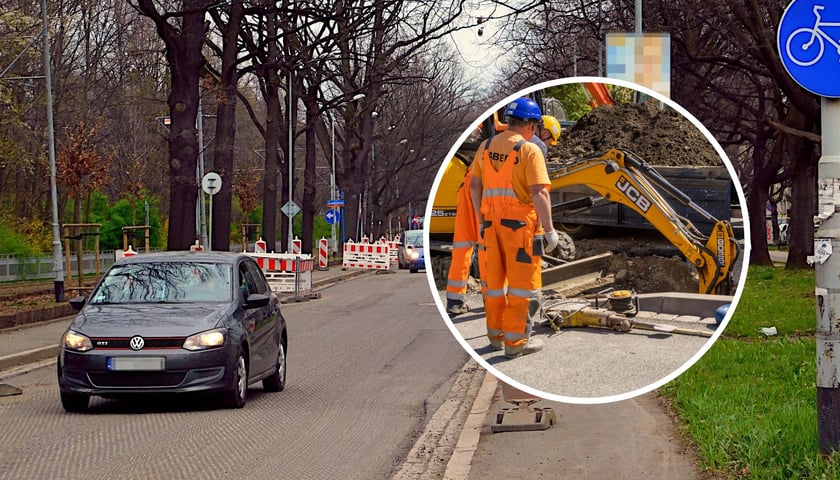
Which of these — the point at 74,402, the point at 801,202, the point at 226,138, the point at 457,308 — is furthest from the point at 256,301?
the point at 801,202

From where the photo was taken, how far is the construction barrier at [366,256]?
51.5 metres

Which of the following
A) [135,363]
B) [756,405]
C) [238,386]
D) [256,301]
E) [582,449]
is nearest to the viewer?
[582,449]

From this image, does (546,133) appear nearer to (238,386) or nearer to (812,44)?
(812,44)

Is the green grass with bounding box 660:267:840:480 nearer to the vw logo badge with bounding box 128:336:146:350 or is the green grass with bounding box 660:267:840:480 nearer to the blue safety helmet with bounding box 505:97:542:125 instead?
the blue safety helmet with bounding box 505:97:542:125

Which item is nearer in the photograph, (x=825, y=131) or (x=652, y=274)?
(x=652, y=274)

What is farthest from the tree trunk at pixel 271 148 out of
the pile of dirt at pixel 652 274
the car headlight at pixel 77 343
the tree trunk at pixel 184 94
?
the pile of dirt at pixel 652 274

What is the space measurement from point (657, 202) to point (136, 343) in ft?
28.6

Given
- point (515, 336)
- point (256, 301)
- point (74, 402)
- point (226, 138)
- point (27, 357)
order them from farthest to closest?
point (226, 138) < point (27, 357) < point (256, 301) < point (74, 402) < point (515, 336)

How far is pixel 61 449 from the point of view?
9203 mm

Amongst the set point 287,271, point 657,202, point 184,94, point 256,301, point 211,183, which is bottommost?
point 287,271

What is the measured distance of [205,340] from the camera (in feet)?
36.3

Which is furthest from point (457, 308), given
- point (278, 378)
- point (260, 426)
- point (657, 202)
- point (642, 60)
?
point (278, 378)

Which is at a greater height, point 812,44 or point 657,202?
point 812,44

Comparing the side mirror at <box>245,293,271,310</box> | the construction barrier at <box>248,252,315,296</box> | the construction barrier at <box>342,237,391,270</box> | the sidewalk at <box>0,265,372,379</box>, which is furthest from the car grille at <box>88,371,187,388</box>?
the construction barrier at <box>342,237,391,270</box>
